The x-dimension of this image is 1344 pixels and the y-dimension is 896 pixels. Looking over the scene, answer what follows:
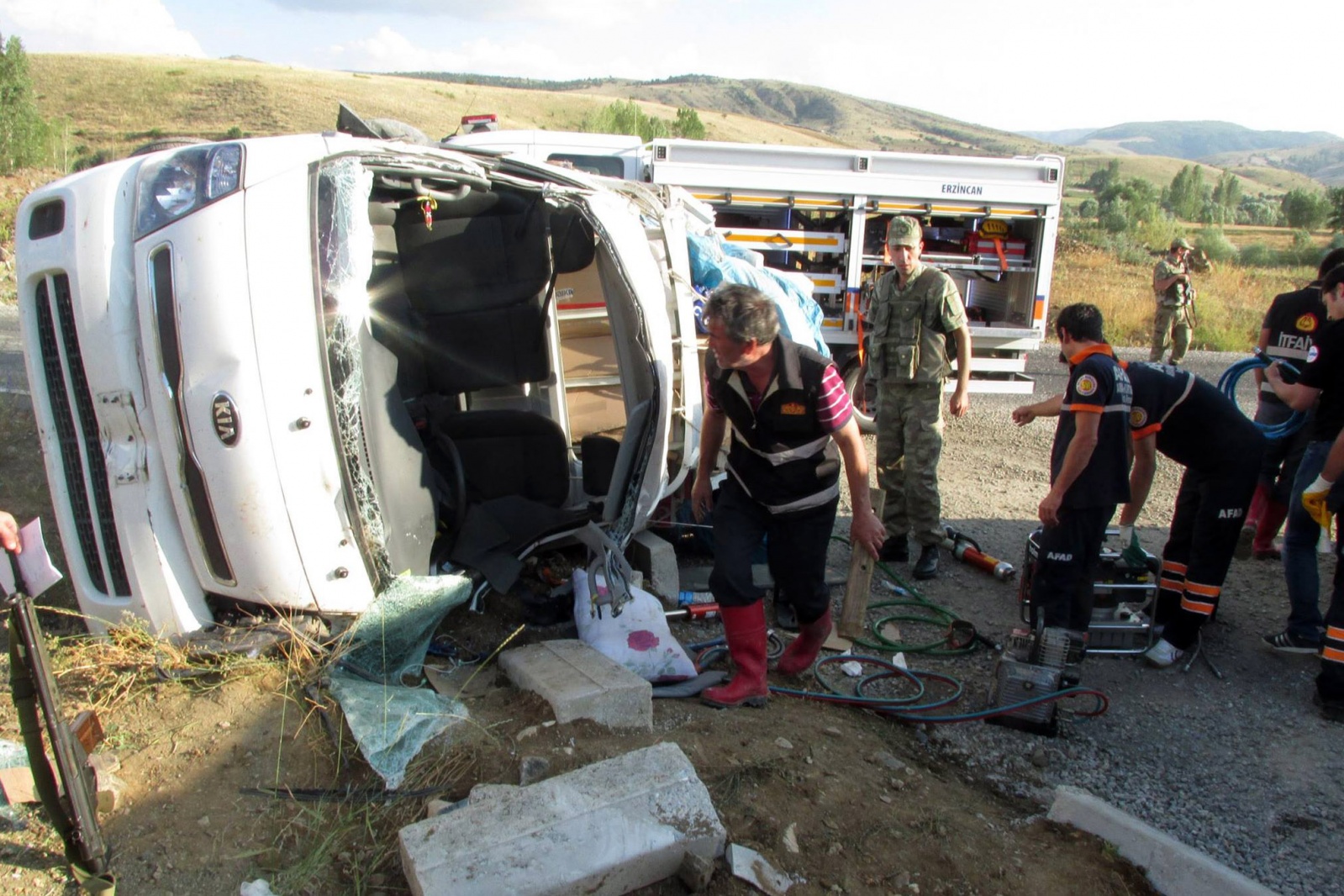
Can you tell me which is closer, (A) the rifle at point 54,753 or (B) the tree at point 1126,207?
(A) the rifle at point 54,753

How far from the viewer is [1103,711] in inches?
153

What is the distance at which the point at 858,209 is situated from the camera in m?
8.66

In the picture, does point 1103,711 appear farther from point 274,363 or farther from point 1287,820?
point 274,363

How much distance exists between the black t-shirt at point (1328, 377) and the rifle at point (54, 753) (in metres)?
5.21

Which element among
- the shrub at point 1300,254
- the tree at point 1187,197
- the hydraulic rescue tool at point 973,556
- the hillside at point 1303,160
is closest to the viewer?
the hydraulic rescue tool at point 973,556

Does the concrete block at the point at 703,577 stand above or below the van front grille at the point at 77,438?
below

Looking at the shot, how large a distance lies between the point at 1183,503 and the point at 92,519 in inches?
191

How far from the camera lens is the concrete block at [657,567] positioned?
451 centimetres

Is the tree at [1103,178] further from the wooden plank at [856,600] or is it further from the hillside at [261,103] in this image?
the wooden plank at [856,600]

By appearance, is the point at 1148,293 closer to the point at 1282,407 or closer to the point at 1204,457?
the point at 1282,407

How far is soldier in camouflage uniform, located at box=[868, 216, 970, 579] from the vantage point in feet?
17.8

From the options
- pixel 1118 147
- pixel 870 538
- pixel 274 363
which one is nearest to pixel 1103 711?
pixel 870 538

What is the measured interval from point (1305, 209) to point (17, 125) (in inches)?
1722

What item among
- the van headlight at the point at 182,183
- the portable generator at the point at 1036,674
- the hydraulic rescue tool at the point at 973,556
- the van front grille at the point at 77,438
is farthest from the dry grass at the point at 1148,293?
the van front grille at the point at 77,438
